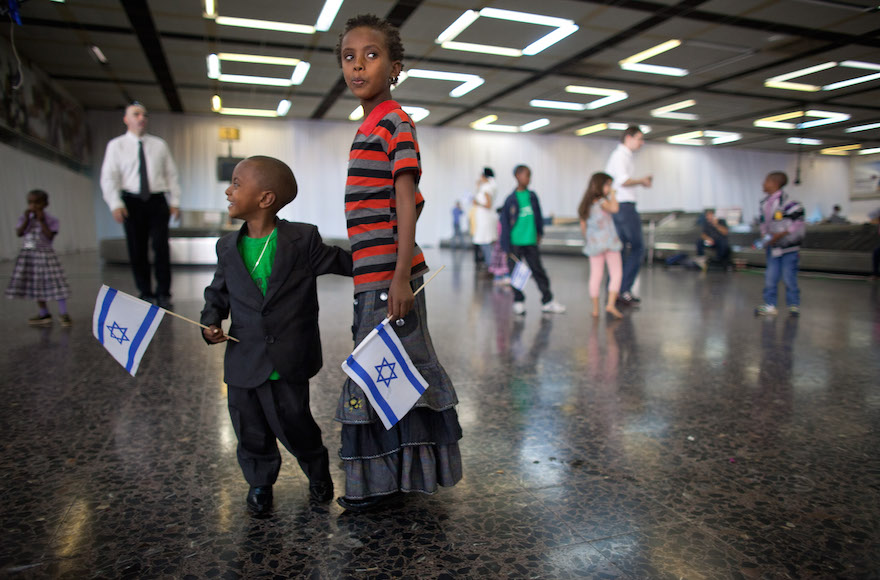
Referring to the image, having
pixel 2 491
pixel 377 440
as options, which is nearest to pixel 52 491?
pixel 2 491

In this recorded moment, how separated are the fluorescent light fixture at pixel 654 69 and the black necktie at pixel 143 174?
11165 mm

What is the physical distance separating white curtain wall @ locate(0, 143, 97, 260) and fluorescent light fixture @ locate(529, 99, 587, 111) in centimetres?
1310

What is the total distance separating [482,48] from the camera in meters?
12.0

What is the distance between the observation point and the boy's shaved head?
5.09 feet

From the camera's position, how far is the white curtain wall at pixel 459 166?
20094 millimetres

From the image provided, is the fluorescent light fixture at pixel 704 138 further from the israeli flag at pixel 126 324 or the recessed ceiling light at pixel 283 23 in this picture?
the israeli flag at pixel 126 324

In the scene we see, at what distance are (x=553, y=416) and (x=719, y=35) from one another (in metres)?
11.2

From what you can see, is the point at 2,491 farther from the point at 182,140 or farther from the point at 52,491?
the point at 182,140

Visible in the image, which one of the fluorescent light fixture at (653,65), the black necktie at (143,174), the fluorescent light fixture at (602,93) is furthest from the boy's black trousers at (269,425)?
the fluorescent light fixture at (602,93)

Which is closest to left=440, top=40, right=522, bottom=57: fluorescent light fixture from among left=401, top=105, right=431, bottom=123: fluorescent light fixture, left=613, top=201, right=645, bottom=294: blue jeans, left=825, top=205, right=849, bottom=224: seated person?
left=401, top=105, right=431, bottom=123: fluorescent light fixture

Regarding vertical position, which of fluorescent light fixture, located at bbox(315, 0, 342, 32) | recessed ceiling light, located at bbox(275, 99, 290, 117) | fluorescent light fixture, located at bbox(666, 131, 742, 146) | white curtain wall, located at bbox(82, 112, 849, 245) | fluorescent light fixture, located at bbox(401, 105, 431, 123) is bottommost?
white curtain wall, located at bbox(82, 112, 849, 245)

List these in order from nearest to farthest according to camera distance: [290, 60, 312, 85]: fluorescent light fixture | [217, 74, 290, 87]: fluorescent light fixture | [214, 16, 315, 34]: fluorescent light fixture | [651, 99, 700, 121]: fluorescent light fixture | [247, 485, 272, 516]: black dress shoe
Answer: [247, 485, 272, 516]: black dress shoe, [214, 16, 315, 34]: fluorescent light fixture, [290, 60, 312, 85]: fluorescent light fixture, [217, 74, 290, 87]: fluorescent light fixture, [651, 99, 700, 121]: fluorescent light fixture

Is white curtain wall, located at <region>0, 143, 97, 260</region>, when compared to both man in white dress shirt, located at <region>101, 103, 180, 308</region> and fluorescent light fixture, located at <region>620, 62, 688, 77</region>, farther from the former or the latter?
fluorescent light fixture, located at <region>620, 62, 688, 77</region>

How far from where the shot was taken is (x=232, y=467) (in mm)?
1903
